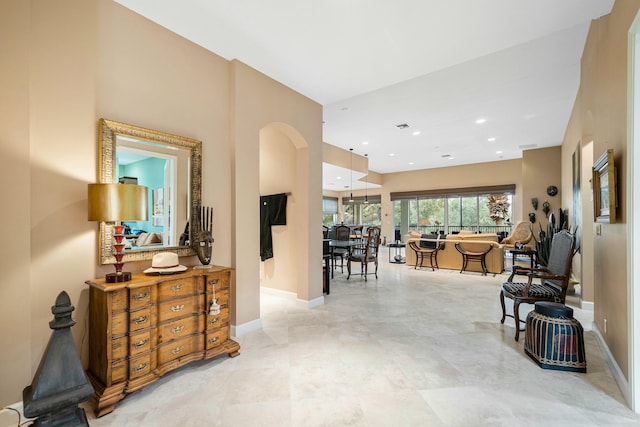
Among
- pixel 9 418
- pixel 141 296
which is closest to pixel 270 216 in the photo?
pixel 141 296

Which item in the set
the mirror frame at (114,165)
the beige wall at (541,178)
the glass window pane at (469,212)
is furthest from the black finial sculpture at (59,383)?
the glass window pane at (469,212)

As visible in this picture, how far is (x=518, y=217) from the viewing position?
10.1m

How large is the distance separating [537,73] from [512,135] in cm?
345

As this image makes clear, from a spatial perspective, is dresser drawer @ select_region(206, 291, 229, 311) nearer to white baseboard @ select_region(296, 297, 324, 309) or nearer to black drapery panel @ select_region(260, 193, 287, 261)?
white baseboard @ select_region(296, 297, 324, 309)

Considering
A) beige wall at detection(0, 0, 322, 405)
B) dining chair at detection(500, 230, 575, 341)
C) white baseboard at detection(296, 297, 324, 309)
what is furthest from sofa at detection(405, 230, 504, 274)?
beige wall at detection(0, 0, 322, 405)

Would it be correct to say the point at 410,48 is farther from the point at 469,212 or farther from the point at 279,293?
the point at 469,212

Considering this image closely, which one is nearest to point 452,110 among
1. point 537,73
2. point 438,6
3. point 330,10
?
point 537,73

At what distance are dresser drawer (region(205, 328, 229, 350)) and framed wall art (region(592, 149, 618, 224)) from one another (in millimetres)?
3428

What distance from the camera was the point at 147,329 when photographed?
2174mm

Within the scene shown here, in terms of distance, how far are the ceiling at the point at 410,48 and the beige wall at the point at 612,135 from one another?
0.28 m

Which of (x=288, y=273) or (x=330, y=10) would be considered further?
(x=288, y=273)

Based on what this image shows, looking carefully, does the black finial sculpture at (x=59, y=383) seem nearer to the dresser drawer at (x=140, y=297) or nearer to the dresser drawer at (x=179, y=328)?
the dresser drawer at (x=140, y=297)

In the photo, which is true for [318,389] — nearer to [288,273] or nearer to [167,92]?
[288,273]

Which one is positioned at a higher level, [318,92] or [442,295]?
[318,92]
